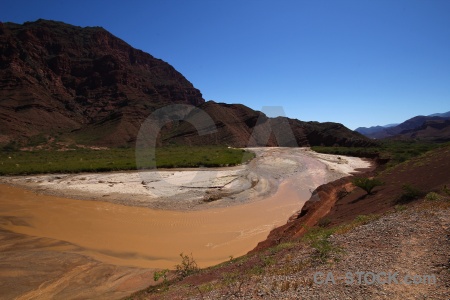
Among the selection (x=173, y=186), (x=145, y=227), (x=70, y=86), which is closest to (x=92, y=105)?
(x=70, y=86)

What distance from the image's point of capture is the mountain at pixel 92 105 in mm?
75375

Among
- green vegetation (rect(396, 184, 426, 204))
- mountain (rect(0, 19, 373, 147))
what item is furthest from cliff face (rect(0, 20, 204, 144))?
green vegetation (rect(396, 184, 426, 204))

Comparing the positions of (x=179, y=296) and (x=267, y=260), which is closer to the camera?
(x=179, y=296)

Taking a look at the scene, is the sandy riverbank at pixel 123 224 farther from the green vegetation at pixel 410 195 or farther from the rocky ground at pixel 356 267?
the green vegetation at pixel 410 195

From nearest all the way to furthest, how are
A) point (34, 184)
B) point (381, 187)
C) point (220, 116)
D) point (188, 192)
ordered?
point (381, 187) < point (188, 192) < point (34, 184) < point (220, 116)

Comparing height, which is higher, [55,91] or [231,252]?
[55,91]

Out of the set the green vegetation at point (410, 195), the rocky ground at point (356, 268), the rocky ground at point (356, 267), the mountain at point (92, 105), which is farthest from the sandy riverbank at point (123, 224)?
the mountain at point (92, 105)

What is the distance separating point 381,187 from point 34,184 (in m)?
28.3

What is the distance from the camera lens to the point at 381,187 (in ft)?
49.1

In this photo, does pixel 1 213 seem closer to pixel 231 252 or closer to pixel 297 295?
pixel 231 252

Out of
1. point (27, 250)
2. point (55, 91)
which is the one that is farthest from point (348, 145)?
point (55, 91)

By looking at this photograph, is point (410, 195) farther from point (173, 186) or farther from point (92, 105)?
point (92, 105)

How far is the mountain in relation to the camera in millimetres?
75375

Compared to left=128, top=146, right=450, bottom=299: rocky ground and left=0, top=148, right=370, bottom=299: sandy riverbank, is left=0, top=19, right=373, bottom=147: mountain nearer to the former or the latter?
left=0, top=148, right=370, bottom=299: sandy riverbank
